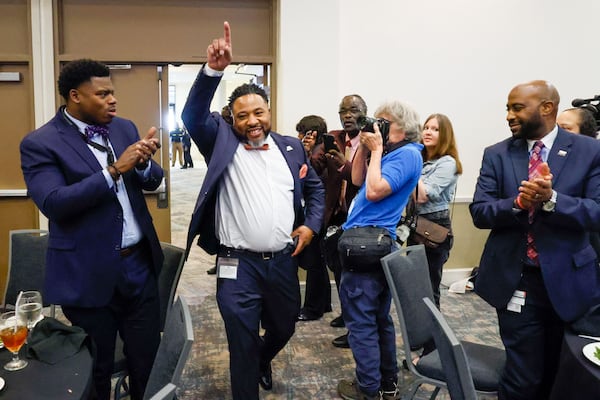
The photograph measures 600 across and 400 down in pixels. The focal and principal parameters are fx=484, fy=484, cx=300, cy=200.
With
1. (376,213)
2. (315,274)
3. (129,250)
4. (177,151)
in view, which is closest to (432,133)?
(376,213)

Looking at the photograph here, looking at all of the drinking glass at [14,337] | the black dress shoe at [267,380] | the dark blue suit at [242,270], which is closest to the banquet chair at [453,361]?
the dark blue suit at [242,270]

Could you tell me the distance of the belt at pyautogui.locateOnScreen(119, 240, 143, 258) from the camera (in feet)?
6.44

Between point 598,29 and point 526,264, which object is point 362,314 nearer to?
point 526,264

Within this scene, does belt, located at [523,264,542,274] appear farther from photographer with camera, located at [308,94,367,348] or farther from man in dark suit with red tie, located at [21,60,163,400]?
man in dark suit with red tie, located at [21,60,163,400]

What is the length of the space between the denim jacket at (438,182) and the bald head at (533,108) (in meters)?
1.11

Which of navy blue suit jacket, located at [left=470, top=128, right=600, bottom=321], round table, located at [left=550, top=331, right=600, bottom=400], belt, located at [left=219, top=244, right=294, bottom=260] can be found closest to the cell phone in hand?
belt, located at [left=219, top=244, right=294, bottom=260]

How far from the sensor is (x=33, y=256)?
2504mm

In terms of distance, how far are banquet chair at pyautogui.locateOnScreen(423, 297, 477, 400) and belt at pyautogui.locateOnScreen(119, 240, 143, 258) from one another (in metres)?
1.22

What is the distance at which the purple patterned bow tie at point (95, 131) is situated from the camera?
6.29 ft

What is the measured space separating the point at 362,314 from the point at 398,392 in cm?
50

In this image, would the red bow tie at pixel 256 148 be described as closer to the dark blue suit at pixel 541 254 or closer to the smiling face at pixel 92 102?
the smiling face at pixel 92 102

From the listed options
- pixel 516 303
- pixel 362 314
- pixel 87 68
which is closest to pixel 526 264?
pixel 516 303

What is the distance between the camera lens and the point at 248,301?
2176mm

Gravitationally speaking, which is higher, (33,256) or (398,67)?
(398,67)
